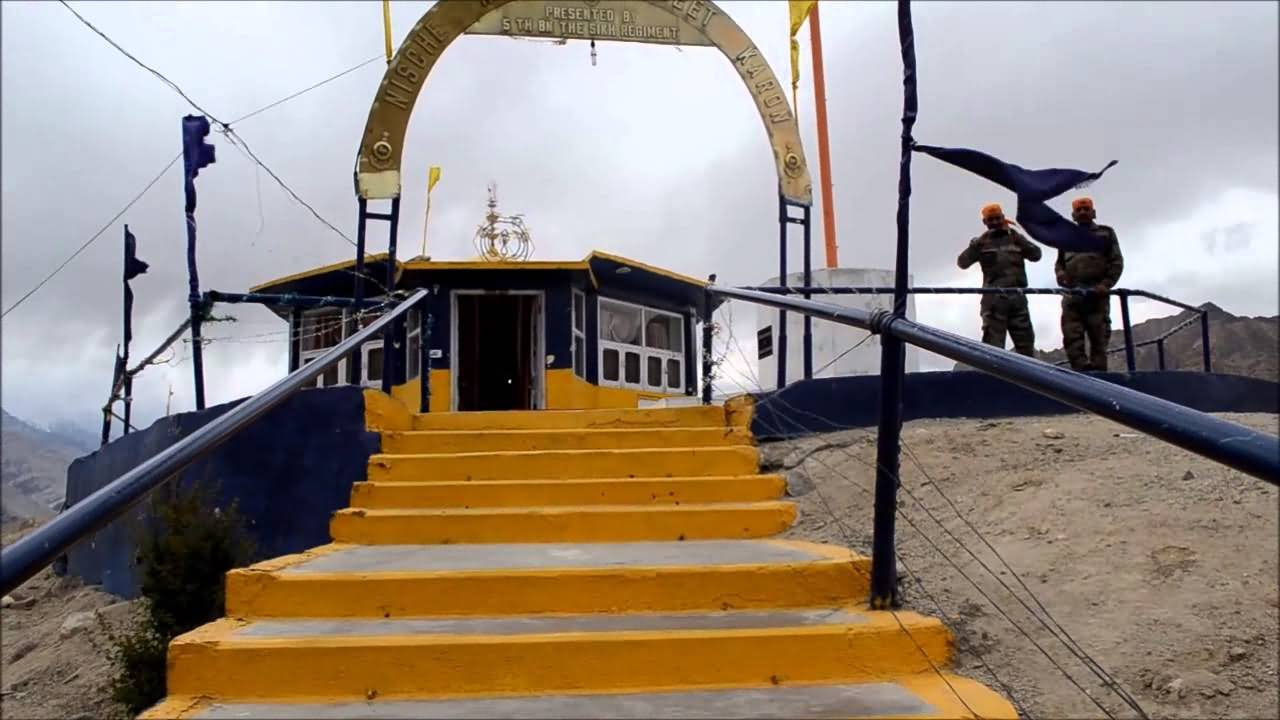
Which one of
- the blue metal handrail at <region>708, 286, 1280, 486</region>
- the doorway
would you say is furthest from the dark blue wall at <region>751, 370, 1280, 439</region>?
the doorway

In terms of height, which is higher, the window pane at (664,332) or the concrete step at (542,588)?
the window pane at (664,332)

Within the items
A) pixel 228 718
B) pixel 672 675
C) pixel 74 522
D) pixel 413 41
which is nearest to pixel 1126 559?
pixel 672 675

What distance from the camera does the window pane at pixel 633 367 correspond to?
1362 centimetres

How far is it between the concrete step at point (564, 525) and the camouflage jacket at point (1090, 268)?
3741 millimetres

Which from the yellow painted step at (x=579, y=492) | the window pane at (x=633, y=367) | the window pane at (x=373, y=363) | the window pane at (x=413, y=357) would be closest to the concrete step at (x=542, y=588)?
the yellow painted step at (x=579, y=492)

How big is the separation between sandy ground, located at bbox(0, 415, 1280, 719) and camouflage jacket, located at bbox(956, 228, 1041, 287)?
2.07m

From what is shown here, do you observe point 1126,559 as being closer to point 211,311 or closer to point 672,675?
point 672,675

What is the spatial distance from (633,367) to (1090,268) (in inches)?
310

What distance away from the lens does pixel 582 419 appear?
5598mm

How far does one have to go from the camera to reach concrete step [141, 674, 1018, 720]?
237cm

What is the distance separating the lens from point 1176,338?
730 centimetres

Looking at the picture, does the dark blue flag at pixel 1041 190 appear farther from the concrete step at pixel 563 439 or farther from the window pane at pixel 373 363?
the window pane at pixel 373 363

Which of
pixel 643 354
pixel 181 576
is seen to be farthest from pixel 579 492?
pixel 643 354

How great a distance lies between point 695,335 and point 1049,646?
12206 mm
